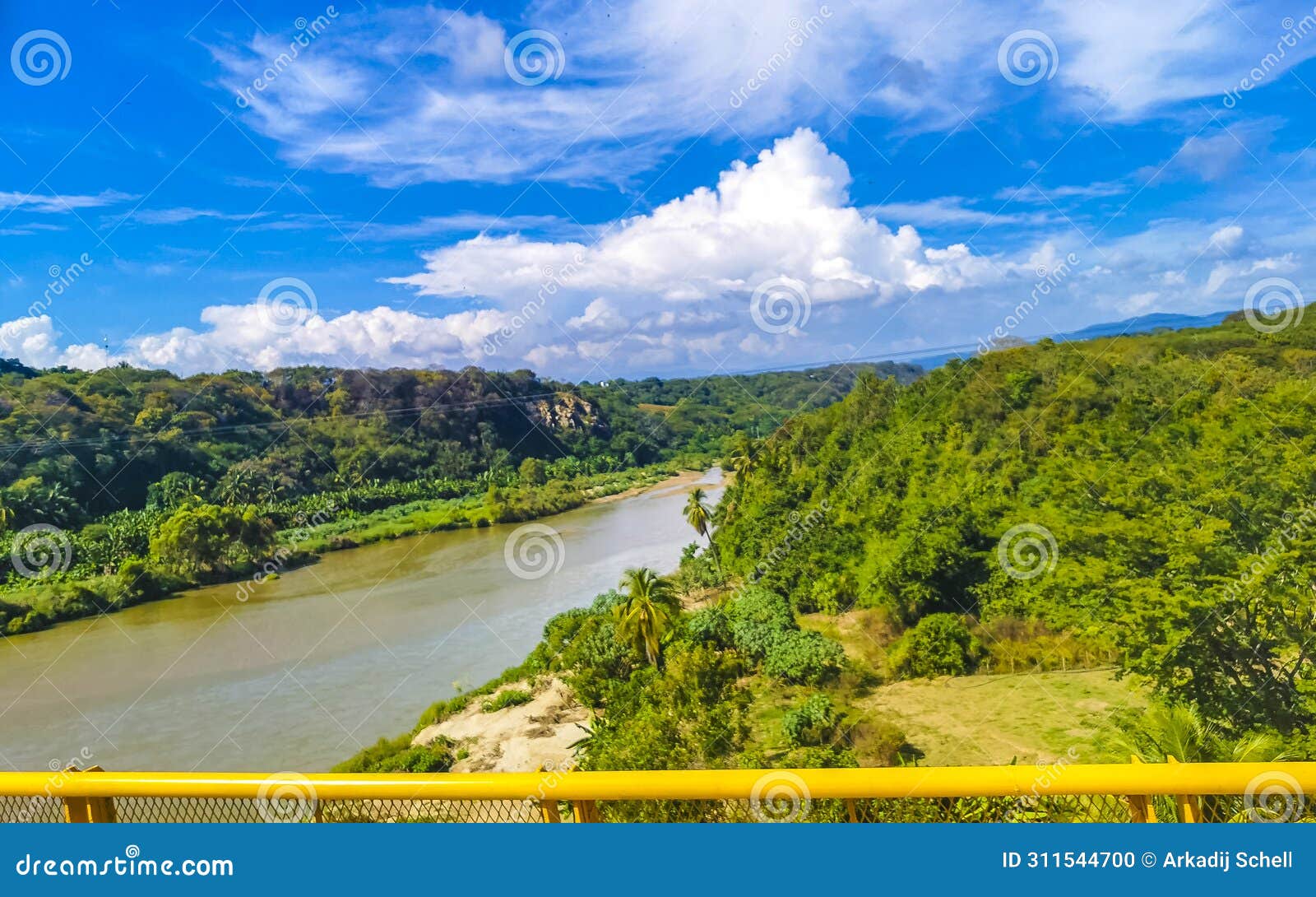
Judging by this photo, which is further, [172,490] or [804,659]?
[172,490]

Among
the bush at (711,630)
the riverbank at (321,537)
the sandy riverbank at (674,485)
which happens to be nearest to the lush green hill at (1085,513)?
the bush at (711,630)

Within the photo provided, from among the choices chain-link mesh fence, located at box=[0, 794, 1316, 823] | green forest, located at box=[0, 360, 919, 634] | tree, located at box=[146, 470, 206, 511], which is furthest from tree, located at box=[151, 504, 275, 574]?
chain-link mesh fence, located at box=[0, 794, 1316, 823]

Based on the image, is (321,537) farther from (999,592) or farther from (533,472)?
(999,592)

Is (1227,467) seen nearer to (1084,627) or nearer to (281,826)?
(1084,627)

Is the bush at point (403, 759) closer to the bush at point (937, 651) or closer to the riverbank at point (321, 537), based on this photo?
the bush at point (937, 651)

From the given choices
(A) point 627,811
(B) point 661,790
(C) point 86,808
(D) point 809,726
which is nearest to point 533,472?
(D) point 809,726

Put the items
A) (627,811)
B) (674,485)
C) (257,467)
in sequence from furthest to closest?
(674,485) < (257,467) < (627,811)
